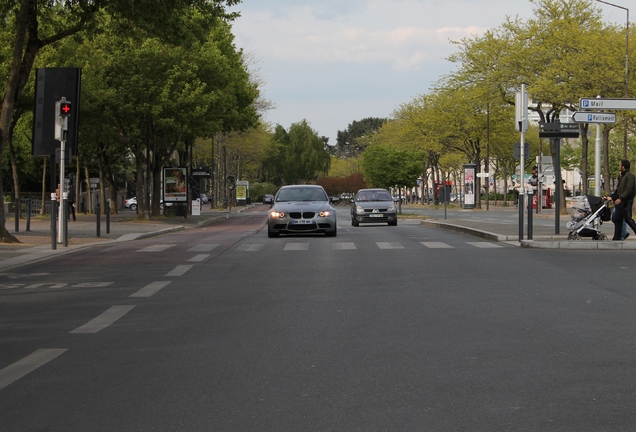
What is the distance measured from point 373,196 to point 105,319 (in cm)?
2982

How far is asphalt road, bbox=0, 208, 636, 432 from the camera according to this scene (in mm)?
5562

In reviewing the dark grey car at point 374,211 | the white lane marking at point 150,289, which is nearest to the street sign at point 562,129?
the white lane marking at point 150,289

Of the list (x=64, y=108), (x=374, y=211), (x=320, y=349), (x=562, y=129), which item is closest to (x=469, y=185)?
(x=374, y=211)

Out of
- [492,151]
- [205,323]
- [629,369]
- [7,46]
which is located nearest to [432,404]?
[629,369]

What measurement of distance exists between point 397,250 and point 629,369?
1326 centimetres

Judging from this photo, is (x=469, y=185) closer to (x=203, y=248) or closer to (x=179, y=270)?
(x=203, y=248)

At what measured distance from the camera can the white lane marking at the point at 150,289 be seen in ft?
39.3

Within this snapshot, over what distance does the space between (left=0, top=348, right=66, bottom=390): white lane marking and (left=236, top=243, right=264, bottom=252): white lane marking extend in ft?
42.6

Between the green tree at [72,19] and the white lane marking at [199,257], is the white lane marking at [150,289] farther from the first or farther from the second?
the green tree at [72,19]

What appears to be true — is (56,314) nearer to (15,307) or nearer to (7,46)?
(15,307)

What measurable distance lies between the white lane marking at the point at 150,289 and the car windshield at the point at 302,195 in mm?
14243

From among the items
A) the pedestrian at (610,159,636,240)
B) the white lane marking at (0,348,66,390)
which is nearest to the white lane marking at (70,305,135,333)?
the white lane marking at (0,348,66,390)

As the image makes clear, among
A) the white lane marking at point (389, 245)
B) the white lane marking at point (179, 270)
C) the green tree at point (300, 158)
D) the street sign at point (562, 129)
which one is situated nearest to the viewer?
the white lane marking at point (179, 270)

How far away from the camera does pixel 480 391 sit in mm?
6141
